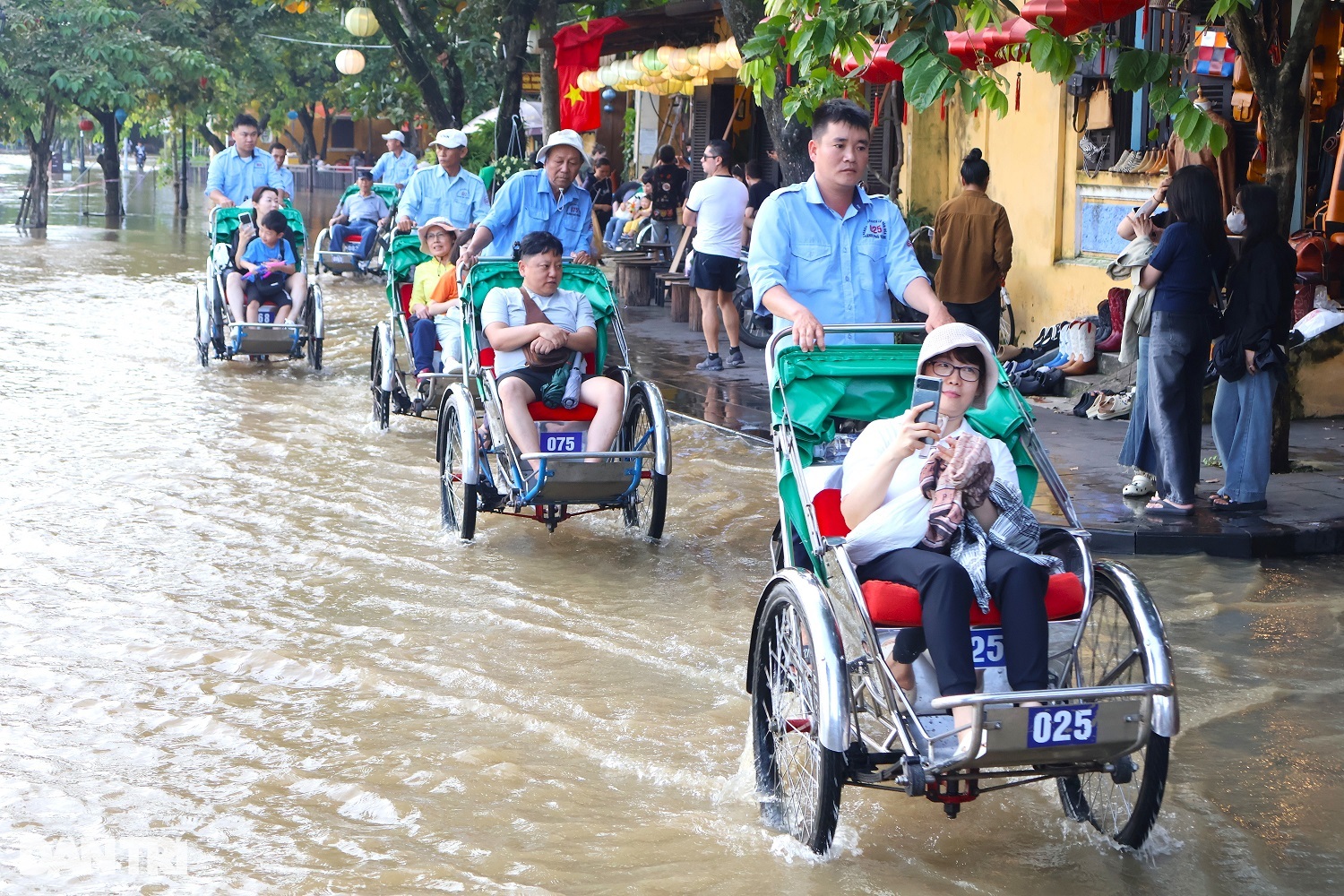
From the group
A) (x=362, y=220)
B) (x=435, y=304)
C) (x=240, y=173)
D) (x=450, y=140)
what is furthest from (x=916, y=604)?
(x=362, y=220)

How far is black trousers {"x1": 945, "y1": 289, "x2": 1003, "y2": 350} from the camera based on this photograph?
10.8 meters

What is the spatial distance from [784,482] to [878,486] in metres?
0.40

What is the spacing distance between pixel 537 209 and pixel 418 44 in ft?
46.2

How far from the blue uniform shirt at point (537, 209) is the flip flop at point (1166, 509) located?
363 cm

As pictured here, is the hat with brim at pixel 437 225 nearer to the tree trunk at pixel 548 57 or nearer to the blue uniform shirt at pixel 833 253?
the blue uniform shirt at pixel 833 253

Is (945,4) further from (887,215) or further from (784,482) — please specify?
(784,482)

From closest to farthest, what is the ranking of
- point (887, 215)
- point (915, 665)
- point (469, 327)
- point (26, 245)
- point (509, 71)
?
1. point (915, 665)
2. point (887, 215)
3. point (469, 327)
4. point (509, 71)
5. point (26, 245)

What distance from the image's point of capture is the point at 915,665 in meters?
3.94

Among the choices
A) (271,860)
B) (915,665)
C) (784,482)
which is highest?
(784,482)

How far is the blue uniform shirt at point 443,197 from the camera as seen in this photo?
11.7 metres

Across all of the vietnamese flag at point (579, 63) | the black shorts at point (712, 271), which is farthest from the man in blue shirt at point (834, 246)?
the vietnamese flag at point (579, 63)

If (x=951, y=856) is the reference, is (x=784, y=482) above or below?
above

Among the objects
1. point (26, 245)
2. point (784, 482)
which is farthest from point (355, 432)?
point (26, 245)

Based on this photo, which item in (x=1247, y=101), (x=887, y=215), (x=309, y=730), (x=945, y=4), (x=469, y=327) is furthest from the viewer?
(x=1247, y=101)
